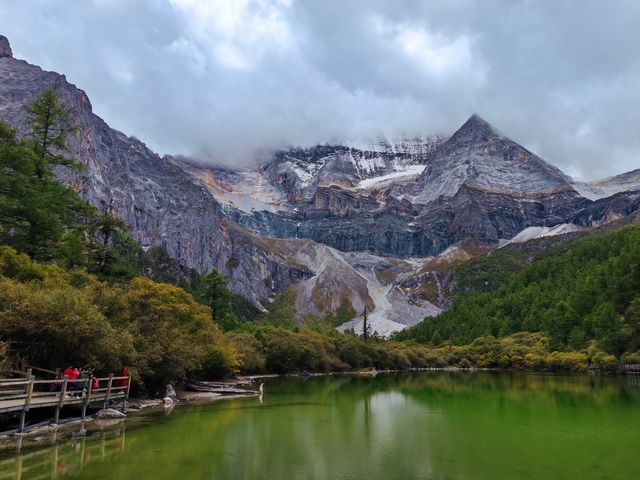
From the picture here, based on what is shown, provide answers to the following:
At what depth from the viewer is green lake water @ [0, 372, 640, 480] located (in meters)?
17.3

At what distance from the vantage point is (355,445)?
885 inches

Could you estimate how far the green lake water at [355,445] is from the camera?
56.7 feet

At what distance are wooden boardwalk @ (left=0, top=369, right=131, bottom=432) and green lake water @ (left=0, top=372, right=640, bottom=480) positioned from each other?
2020 millimetres

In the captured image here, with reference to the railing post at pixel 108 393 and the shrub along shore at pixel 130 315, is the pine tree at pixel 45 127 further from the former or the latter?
the railing post at pixel 108 393

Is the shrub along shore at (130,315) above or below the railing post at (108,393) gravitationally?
above

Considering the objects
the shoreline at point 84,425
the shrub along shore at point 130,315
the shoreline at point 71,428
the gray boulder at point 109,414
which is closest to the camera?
the shoreline at point 71,428

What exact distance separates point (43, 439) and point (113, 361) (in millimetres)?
9311

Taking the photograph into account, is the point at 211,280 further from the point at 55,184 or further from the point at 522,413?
the point at 522,413

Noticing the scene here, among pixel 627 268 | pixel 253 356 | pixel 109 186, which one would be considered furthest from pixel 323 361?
pixel 109 186

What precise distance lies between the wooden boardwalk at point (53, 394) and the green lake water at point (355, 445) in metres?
2.02

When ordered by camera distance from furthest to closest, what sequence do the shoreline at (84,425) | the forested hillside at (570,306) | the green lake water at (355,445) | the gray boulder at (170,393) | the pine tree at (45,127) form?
the forested hillside at (570,306) < the pine tree at (45,127) < the gray boulder at (170,393) < the shoreline at (84,425) < the green lake water at (355,445)

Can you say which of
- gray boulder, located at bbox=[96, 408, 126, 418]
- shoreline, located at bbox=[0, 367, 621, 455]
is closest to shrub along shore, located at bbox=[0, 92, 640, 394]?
shoreline, located at bbox=[0, 367, 621, 455]

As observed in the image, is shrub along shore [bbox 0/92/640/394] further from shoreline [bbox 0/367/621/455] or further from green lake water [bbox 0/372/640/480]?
green lake water [bbox 0/372/640/480]

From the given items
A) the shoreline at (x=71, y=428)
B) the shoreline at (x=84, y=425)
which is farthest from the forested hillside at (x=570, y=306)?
the shoreline at (x=71, y=428)
